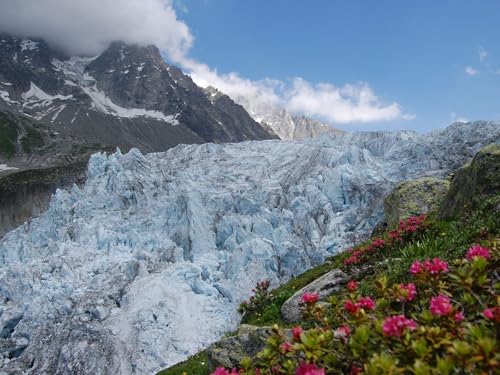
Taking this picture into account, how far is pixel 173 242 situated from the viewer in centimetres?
4394

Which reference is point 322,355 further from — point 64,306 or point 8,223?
point 8,223

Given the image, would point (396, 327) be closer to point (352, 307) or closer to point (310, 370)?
→ point (352, 307)

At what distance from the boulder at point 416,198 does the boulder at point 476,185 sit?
15.2 ft

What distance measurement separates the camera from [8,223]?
126 meters

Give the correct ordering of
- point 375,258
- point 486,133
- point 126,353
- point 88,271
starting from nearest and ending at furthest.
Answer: point 375,258 < point 126,353 < point 88,271 < point 486,133

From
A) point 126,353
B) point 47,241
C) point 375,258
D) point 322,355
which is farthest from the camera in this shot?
point 47,241

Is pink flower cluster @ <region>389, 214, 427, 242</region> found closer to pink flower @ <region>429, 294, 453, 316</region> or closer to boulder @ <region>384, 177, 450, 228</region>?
boulder @ <region>384, 177, 450, 228</region>

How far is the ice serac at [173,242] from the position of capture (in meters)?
31.0

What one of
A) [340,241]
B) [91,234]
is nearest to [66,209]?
[91,234]

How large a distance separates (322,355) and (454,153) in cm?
5757

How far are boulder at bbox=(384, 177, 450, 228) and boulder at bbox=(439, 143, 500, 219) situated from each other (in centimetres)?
463

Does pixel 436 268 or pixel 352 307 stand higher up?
pixel 436 268

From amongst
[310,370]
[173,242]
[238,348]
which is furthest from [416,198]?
[173,242]

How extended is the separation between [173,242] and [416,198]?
99.9 feet
